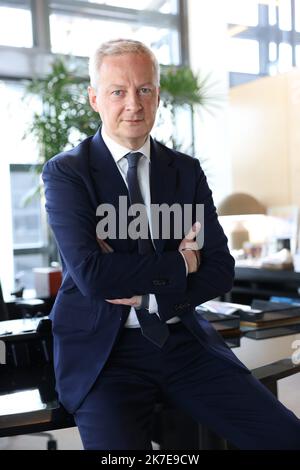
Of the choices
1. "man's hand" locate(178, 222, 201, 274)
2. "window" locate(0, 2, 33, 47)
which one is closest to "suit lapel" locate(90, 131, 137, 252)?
"man's hand" locate(178, 222, 201, 274)

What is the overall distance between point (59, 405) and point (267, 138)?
14.9 ft

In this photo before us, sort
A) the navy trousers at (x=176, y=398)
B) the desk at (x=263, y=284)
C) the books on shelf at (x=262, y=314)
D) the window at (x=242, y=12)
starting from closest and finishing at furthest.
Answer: the navy trousers at (x=176, y=398)
the books on shelf at (x=262, y=314)
the desk at (x=263, y=284)
the window at (x=242, y=12)

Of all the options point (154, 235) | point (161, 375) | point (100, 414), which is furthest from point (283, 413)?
point (154, 235)

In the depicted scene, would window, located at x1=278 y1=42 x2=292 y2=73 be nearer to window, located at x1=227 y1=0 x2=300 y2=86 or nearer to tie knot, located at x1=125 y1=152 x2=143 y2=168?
window, located at x1=227 y1=0 x2=300 y2=86

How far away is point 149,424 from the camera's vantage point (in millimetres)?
1454

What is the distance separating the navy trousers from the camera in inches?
54.5

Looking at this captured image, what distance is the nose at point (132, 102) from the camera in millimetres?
1690

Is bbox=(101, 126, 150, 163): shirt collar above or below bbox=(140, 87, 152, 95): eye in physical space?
below

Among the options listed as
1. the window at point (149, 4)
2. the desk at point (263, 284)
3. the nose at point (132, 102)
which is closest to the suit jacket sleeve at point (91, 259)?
the nose at point (132, 102)

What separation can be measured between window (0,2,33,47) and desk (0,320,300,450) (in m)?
4.51

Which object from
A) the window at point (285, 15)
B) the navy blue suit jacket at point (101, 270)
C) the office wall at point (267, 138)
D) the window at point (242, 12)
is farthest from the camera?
the window at point (242, 12)

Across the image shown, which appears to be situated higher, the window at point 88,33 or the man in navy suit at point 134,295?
the window at point 88,33

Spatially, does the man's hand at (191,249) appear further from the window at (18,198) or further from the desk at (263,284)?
Answer: the window at (18,198)
